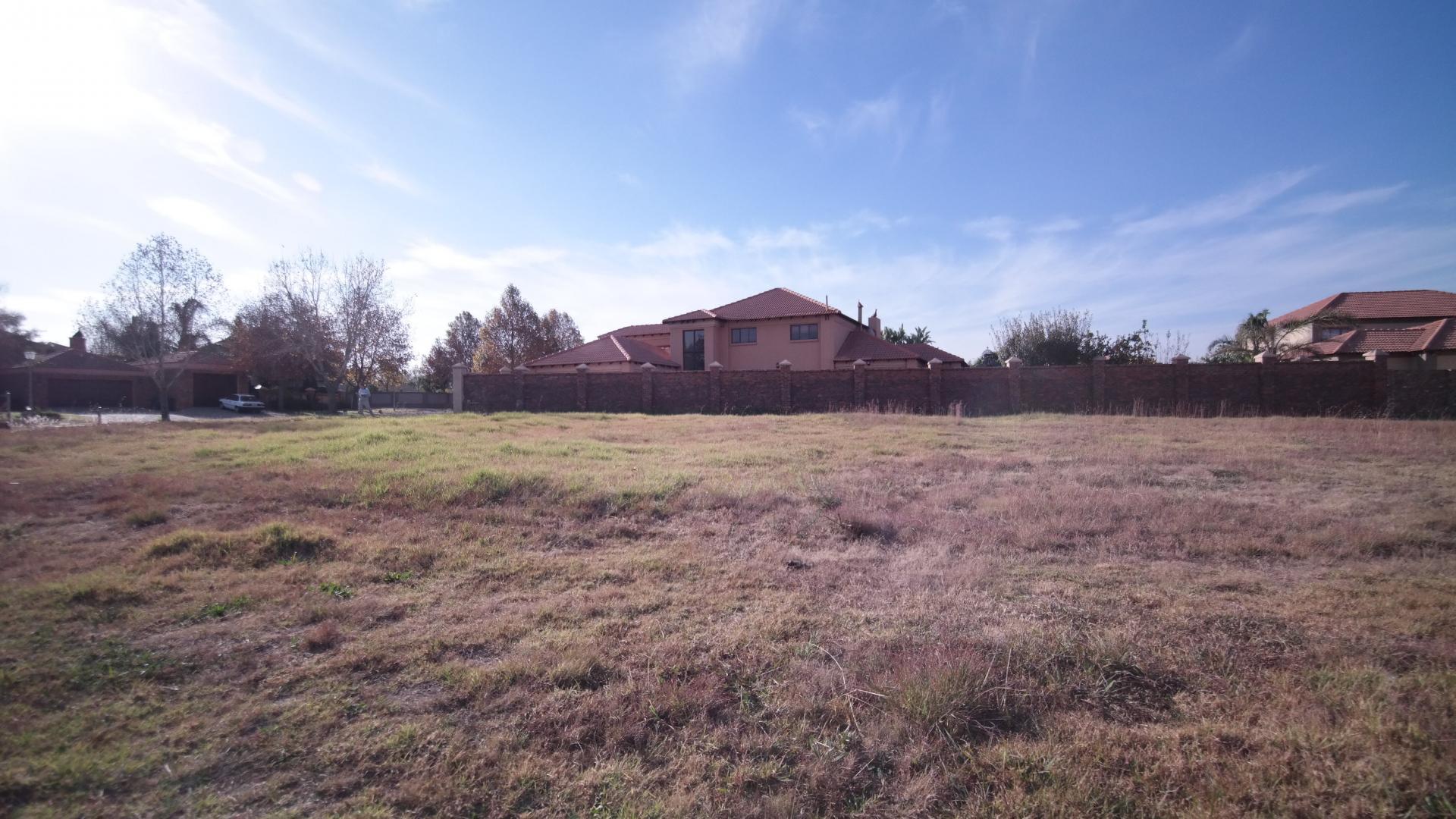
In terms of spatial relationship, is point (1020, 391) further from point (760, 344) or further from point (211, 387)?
point (211, 387)

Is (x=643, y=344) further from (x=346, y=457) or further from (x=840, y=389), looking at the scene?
(x=346, y=457)

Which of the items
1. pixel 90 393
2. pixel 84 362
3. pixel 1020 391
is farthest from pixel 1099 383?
pixel 84 362

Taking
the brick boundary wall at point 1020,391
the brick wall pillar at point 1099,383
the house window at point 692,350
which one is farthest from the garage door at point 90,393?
the brick wall pillar at point 1099,383

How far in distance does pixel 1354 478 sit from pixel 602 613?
10.6 meters

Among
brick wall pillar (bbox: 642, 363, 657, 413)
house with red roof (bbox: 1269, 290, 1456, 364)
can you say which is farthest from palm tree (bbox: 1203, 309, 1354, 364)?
brick wall pillar (bbox: 642, 363, 657, 413)

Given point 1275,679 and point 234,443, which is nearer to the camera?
point 1275,679

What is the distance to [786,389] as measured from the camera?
78.1ft

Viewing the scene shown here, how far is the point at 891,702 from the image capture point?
10.3 ft

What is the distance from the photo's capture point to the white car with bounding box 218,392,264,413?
3716 centimetres

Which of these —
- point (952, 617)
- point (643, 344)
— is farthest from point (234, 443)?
point (643, 344)

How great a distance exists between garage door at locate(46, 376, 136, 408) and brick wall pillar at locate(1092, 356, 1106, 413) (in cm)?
4947

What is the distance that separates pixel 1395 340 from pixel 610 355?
36.8 metres

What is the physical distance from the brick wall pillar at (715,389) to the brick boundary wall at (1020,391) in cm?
5

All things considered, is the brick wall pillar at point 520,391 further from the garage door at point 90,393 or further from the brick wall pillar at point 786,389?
the garage door at point 90,393
